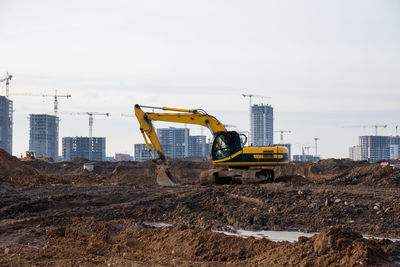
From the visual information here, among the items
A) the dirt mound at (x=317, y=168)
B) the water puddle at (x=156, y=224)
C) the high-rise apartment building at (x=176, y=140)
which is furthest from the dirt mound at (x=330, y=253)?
the high-rise apartment building at (x=176, y=140)

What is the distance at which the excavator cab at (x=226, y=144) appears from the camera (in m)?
20.7

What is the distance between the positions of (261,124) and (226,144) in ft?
399

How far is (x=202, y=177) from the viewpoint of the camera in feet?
71.3

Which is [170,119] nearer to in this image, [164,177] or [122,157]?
[164,177]

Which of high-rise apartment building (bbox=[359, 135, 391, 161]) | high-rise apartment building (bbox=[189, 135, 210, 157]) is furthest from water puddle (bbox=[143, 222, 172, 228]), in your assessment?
high-rise apartment building (bbox=[359, 135, 391, 161])

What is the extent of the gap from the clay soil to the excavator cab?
2.60 m

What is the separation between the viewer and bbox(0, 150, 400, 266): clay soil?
7978mm

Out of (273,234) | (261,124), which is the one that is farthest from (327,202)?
(261,124)

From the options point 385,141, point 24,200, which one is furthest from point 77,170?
point 385,141

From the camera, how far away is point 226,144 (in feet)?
68.2

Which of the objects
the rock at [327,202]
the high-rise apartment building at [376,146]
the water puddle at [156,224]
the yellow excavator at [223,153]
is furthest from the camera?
the high-rise apartment building at [376,146]

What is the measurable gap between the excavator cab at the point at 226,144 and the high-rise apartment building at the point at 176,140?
11220 cm

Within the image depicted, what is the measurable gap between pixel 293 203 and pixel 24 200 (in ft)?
28.7

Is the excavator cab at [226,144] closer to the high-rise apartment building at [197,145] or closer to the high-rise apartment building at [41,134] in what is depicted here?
the high-rise apartment building at [197,145]
